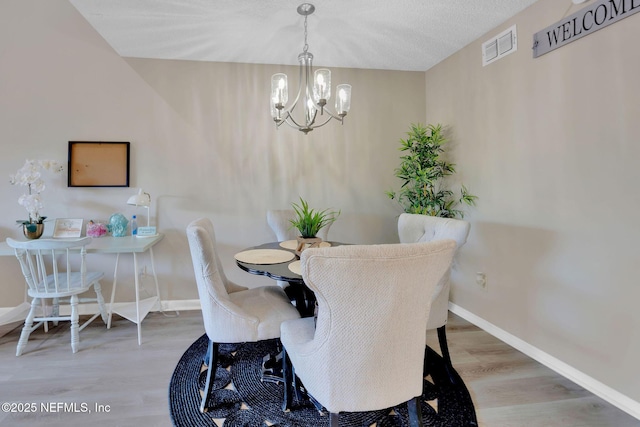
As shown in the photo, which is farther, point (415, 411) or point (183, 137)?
point (183, 137)

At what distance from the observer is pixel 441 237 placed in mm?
1896

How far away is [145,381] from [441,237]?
208cm

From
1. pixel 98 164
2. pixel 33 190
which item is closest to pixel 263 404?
pixel 98 164

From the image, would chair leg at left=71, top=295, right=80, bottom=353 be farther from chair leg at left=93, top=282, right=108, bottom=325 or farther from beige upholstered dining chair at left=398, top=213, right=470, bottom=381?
beige upholstered dining chair at left=398, top=213, right=470, bottom=381

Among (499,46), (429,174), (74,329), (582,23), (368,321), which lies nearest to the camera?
(368,321)

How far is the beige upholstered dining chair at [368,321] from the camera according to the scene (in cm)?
100

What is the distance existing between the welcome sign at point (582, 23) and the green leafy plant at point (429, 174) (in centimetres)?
101

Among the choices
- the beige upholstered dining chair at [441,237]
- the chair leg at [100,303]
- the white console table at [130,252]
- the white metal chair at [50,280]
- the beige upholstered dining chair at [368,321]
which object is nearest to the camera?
→ the beige upholstered dining chair at [368,321]

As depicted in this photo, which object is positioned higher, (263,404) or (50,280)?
(50,280)

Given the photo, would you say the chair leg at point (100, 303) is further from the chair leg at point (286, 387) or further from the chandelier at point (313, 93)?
the chandelier at point (313, 93)

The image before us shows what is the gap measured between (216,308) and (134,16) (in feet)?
7.38

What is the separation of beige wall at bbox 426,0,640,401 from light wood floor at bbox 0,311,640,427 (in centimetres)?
23

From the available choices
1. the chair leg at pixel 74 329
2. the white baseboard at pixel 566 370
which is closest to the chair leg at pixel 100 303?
the chair leg at pixel 74 329

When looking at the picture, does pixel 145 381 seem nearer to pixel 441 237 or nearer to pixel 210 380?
pixel 210 380
